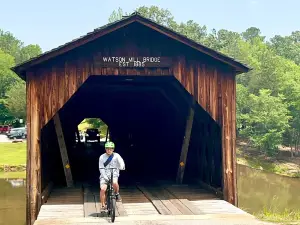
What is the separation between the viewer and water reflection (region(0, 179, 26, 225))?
17.8 m

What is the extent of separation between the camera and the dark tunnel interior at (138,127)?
593 inches

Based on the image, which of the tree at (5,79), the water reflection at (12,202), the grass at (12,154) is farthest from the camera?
the tree at (5,79)

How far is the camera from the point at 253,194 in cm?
2736

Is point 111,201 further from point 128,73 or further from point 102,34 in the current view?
point 102,34

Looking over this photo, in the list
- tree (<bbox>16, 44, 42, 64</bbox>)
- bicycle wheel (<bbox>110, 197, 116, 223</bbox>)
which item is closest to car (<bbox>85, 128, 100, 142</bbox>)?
bicycle wheel (<bbox>110, 197, 116, 223</bbox>)

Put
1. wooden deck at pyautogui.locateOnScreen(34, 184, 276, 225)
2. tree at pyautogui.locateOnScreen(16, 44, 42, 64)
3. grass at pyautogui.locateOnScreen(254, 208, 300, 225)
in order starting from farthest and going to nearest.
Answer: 1. tree at pyautogui.locateOnScreen(16, 44, 42, 64)
2. grass at pyautogui.locateOnScreen(254, 208, 300, 225)
3. wooden deck at pyautogui.locateOnScreen(34, 184, 276, 225)

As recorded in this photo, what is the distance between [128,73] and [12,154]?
28895 mm

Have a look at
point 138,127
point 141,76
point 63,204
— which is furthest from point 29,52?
point 63,204

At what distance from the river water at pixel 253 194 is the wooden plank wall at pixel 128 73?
682 cm

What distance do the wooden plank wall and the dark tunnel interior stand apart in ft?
2.94

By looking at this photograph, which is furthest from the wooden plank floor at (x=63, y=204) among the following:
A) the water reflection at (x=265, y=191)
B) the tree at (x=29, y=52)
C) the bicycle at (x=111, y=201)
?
the tree at (x=29, y=52)

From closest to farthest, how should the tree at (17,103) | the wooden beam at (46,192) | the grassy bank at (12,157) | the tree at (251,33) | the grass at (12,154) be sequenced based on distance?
the wooden beam at (46,192) → the grassy bank at (12,157) → the grass at (12,154) → the tree at (17,103) → the tree at (251,33)

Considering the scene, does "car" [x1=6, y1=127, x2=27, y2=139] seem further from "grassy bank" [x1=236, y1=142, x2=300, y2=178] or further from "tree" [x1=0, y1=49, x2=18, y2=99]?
"grassy bank" [x1=236, y1=142, x2=300, y2=178]

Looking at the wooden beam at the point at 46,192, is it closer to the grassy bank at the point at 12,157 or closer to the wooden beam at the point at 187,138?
the wooden beam at the point at 187,138
